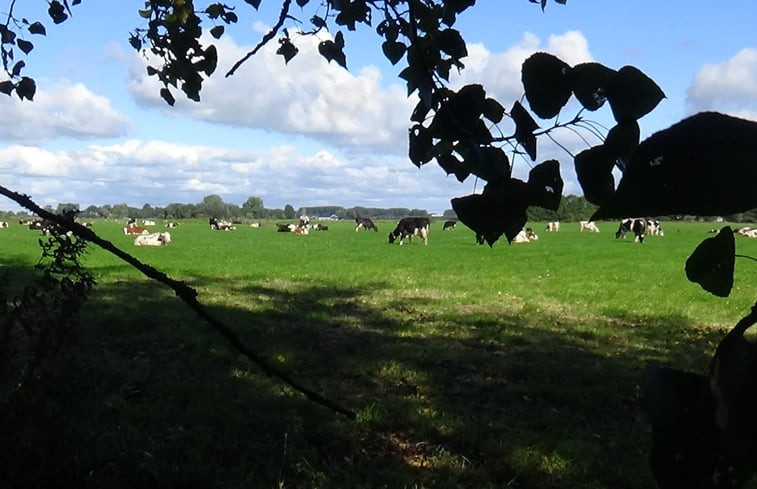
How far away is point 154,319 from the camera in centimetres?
919

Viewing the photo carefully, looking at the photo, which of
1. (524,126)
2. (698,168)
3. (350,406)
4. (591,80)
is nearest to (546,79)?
(591,80)

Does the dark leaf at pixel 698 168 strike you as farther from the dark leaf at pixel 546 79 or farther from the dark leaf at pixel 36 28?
the dark leaf at pixel 36 28

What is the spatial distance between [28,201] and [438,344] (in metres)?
7.55

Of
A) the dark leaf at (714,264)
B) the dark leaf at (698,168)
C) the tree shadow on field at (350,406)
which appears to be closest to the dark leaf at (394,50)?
the dark leaf at (714,264)

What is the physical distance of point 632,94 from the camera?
29.8 inches

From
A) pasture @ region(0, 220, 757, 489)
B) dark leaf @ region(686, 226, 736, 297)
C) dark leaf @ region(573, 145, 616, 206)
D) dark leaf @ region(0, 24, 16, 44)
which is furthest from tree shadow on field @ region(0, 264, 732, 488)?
dark leaf @ region(686, 226, 736, 297)

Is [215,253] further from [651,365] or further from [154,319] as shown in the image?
[651,365]

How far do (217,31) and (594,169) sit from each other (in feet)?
9.00

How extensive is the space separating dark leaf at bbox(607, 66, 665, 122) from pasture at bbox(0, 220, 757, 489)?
0.63ft

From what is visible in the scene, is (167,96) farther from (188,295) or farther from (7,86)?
(188,295)

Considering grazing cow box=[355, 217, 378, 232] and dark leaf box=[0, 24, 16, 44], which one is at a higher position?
dark leaf box=[0, 24, 16, 44]

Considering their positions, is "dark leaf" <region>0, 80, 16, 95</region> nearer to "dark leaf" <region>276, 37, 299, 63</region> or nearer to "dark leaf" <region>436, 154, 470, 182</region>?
"dark leaf" <region>276, 37, 299, 63</region>

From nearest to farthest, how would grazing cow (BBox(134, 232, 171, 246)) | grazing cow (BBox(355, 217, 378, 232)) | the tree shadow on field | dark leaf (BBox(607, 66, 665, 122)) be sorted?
dark leaf (BBox(607, 66, 665, 122)), the tree shadow on field, grazing cow (BBox(134, 232, 171, 246)), grazing cow (BBox(355, 217, 378, 232))

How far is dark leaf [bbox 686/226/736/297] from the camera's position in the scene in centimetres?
55
